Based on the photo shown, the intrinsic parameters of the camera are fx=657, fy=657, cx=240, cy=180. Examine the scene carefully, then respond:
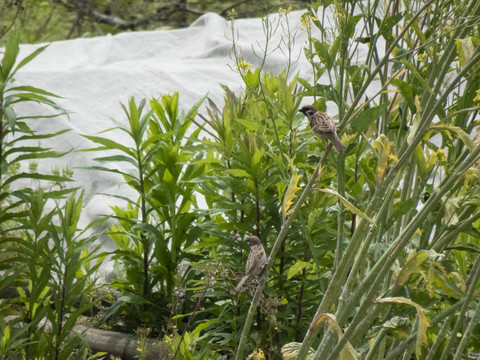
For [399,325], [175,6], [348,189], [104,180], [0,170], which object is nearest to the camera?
[399,325]

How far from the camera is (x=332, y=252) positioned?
1745mm

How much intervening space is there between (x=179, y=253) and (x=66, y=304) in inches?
16.0

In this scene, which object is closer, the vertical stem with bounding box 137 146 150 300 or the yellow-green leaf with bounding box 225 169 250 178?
the yellow-green leaf with bounding box 225 169 250 178

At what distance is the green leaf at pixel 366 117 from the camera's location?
3.19ft

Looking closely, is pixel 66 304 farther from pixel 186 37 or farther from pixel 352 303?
pixel 186 37

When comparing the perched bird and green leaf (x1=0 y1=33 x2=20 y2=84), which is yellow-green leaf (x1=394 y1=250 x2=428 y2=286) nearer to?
the perched bird

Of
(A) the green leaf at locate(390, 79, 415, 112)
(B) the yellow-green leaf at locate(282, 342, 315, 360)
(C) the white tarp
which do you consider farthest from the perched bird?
(C) the white tarp

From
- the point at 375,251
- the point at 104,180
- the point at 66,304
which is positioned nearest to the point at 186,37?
the point at 104,180

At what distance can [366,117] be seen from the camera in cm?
98

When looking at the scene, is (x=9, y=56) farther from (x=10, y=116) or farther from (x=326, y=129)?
(x=326, y=129)

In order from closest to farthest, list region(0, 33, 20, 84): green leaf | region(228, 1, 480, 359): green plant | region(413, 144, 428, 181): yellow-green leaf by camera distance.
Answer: region(228, 1, 480, 359): green plant < region(413, 144, 428, 181): yellow-green leaf < region(0, 33, 20, 84): green leaf

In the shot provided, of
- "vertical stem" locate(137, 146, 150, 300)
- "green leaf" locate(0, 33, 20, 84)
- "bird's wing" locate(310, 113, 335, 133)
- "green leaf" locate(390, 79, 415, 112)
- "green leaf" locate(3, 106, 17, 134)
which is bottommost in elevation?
"vertical stem" locate(137, 146, 150, 300)

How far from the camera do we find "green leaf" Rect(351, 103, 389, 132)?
972 millimetres

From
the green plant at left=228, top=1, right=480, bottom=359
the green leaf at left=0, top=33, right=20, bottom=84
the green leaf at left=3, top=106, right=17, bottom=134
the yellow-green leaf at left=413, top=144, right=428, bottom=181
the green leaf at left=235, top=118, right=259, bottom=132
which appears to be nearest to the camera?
the green plant at left=228, top=1, right=480, bottom=359
